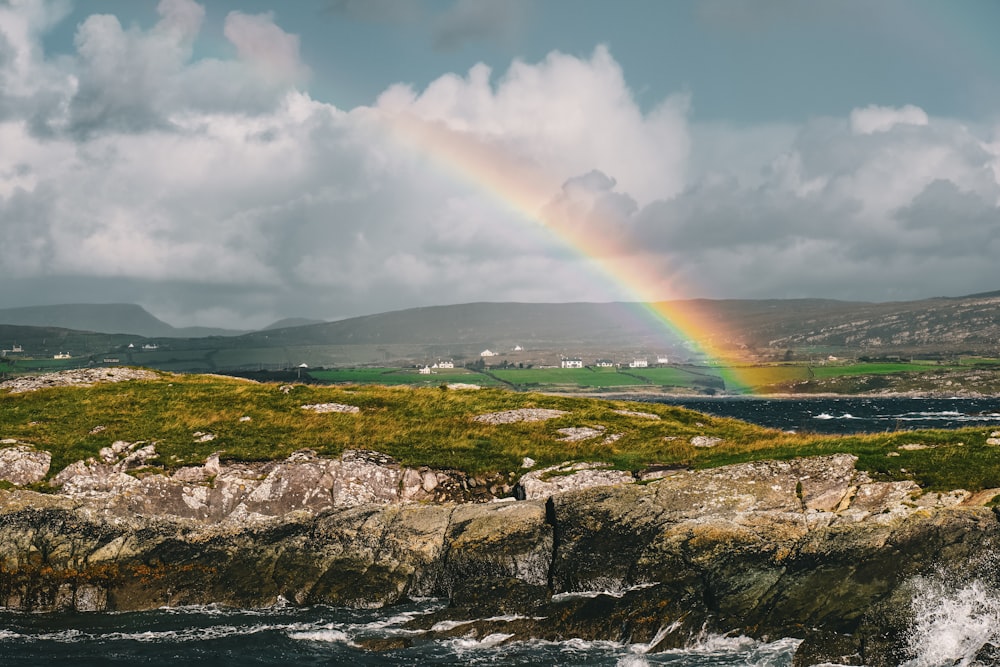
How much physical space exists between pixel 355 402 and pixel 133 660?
30.2 m

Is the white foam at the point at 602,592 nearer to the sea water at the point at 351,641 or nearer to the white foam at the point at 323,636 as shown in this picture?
the sea water at the point at 351,641

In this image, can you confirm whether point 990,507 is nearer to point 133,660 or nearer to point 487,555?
point 487,555

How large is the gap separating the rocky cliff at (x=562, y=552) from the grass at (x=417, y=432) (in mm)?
3271

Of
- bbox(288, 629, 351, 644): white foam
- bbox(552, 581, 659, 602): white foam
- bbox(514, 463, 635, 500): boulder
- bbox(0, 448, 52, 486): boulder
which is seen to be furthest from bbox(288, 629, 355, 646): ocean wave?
bbox(0, 448, 52, 486): boulder

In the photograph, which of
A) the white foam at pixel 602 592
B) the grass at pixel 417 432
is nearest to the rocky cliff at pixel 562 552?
the white foam at pixel 602 592

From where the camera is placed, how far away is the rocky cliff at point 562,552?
27.2 metres

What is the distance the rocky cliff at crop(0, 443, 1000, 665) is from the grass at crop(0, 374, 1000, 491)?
3.27m

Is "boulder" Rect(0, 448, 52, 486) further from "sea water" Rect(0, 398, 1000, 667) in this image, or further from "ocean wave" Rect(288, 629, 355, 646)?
"ocean wave" Rect(288, 629, 355, 646)

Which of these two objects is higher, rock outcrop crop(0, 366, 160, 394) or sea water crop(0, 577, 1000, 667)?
rock outcrop crop(0, 366, 160, 394)

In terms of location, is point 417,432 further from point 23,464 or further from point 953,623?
point 953,623

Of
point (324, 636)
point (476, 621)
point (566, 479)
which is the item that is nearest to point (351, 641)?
point (324, 636)

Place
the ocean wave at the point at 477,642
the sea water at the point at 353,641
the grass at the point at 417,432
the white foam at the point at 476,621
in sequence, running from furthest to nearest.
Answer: the grass at the point at 417,432 → the white foam at the point at 476,621 → the ocean wave at the point at 477,642 → the sea water at the point at 353,641

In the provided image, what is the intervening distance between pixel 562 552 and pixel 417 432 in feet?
63.9

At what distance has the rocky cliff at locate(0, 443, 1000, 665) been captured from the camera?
2723 centimetres
